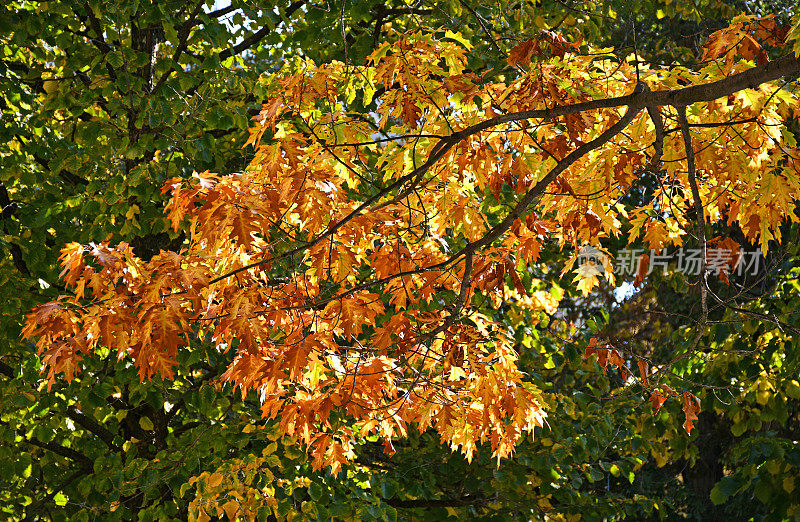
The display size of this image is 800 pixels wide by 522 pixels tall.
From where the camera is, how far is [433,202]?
362 centimetres

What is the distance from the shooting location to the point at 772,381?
4.61 m

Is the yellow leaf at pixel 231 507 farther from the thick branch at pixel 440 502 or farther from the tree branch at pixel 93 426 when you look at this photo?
the thick branch at pixel 440 502

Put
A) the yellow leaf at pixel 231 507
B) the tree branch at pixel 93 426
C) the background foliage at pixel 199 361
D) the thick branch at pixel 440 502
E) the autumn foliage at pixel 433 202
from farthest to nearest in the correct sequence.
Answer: the thick branch at pixel 440 502
the tree branch at pixel 93 426
the background foliage at pixel 199 361
the yellow leaf at pixel 231 507
the autumn foliage at pixel 433 202

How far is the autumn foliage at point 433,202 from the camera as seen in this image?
2.63m

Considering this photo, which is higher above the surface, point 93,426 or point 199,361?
point 199,361

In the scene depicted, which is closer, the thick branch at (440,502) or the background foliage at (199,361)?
the background foliage at (199,361)

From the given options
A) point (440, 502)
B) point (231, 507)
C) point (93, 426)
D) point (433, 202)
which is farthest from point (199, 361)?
point (433, 202)

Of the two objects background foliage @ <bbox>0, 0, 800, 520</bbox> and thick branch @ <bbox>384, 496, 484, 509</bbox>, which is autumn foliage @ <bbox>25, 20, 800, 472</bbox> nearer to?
background foliage @ <bbox>0, 0, 800, 520</bbox>

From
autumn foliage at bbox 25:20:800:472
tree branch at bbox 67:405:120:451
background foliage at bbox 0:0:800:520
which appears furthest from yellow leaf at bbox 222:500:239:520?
tree branch at bbox 67:405:120:451

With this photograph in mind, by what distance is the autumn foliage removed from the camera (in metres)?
→ 2.63

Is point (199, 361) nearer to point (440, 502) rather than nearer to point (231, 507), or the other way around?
point (231, 507)

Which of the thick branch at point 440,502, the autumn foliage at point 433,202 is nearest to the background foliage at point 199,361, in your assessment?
the thick branch at point 440,502

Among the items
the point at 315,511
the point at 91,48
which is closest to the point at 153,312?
the point at 315,511

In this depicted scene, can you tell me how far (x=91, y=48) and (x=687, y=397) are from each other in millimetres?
4455
